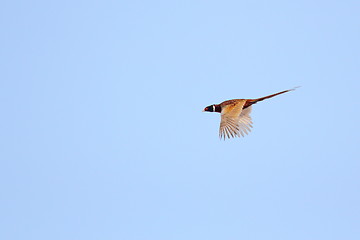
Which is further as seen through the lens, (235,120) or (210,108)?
(210,108)

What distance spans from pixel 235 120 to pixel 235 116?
286 millimetres

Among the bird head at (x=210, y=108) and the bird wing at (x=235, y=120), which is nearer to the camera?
the bird wing at (x=235, y=120)

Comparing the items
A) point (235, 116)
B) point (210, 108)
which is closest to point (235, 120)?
point (235, 116)

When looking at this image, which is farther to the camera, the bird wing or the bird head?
the bird head

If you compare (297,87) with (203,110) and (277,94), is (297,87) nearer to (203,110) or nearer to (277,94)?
(277,94)

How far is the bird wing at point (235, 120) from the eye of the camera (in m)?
35.2

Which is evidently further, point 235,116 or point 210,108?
point 210,108

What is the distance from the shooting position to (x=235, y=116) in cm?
3578

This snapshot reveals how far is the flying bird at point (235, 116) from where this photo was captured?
35156 mm

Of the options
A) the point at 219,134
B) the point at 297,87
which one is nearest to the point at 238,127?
the point at 219,134

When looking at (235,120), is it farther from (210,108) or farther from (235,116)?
(210,108)

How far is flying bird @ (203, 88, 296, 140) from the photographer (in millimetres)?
35156

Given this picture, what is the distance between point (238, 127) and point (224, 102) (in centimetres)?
292

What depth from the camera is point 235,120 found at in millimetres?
35562
